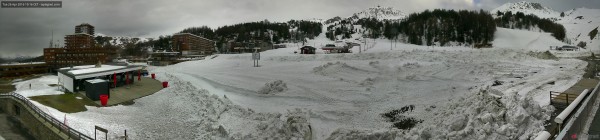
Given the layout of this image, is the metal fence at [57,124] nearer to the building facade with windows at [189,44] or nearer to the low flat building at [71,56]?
the low flat building at [71,56]

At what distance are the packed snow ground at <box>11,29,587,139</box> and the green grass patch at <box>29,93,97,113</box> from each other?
74cm

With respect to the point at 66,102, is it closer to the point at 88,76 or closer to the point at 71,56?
the point at 88,76

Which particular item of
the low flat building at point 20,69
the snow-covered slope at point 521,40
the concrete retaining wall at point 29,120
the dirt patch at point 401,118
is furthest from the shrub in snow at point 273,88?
the snow-covered slope at point 521,40

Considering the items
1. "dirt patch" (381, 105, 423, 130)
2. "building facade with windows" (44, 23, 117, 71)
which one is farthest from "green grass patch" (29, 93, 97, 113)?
"building facade with windows" (44, 23, 117, 71)

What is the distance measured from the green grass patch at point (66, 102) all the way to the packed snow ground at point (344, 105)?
0.74 metres

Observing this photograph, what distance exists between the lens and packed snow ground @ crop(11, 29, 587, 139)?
10.7 metres

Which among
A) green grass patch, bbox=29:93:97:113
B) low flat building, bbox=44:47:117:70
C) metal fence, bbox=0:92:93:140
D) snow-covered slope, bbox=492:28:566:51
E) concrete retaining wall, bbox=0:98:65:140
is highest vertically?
snow-covered slope, bbox=492:28:566:51

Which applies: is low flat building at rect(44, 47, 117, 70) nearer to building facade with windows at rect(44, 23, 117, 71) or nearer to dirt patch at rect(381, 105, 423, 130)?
building facade with windows at rect(44, 23, 117, 71)

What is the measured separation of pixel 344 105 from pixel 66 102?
50.2 ft

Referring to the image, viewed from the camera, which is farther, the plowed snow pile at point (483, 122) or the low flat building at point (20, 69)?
the low flat building at point (20, 69)

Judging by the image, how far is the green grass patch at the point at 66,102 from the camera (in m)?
18.4

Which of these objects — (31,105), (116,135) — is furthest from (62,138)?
(31,105)

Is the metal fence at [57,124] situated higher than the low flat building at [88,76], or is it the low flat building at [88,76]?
the low flat building at [88,76]

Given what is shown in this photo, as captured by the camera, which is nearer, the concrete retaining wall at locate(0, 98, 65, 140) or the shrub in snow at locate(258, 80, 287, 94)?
the concrete retaining wall at locate(0, 98, 65, 140)
